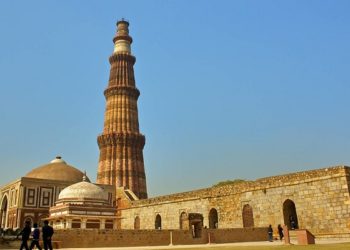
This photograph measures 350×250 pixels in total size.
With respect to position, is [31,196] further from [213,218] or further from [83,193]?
[213,218]

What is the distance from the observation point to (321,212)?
1916 cm

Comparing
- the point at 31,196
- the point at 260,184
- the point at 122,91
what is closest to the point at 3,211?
the point at 31,196

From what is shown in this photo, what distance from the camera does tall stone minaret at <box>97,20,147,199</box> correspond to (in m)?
39.6

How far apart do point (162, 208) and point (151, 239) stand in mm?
12208

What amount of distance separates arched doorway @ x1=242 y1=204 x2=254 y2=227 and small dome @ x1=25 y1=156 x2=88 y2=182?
2255 cm

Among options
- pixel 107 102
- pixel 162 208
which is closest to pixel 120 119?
pixel 107 102

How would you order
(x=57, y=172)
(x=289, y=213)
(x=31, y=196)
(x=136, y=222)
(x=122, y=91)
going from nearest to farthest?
1. (x=289, y=213)
2. (x=136, y=222)
3. (x=31, y=196)
4. (x=57, y=172)
5. (x=122, y=91)

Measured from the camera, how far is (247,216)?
23.3 m

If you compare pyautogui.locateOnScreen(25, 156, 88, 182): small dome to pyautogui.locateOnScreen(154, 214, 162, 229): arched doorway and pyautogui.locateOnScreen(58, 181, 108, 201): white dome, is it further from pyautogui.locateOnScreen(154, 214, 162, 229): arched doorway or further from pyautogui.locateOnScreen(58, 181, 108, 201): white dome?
pyautogui.locateOnScreen(154, 214, 162, 229): arched doorway

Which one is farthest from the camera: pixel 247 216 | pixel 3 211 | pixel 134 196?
pixel 3 211

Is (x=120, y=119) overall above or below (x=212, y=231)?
above

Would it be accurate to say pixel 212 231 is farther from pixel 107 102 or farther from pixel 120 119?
pixel 107 102

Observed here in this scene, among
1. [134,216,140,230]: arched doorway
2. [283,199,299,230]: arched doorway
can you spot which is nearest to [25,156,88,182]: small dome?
[134,216,140,230]: arched doorway

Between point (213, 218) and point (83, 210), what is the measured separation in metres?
9.52
